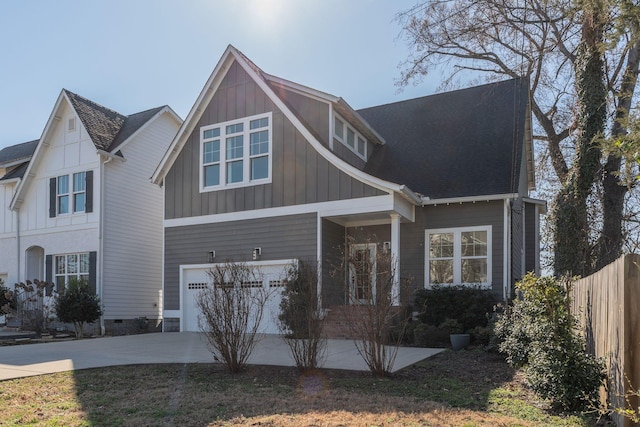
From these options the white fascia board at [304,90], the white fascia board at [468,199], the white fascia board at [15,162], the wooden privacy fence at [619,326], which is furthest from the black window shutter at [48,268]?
the wooden privacy fence at [619,326]

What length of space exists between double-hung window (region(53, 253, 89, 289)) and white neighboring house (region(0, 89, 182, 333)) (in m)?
0.04

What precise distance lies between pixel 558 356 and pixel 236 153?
1202cm

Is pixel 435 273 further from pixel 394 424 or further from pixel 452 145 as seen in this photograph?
pixel 394 424

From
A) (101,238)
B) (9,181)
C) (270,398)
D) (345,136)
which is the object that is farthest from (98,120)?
(270,398)

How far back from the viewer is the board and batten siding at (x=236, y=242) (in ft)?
47.8

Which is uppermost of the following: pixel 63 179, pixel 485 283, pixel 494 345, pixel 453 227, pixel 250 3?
pixel 250 3

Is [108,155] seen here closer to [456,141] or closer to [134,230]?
[134,230]

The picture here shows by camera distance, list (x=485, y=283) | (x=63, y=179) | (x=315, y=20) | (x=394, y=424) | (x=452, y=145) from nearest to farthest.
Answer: (x=394, y=424)
(x=315, y=20)
(x=485, y=283)
(x=452, y=145)
(x=63, y=179)

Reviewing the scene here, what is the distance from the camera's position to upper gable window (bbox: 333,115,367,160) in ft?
52.7

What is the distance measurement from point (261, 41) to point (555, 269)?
1049cm

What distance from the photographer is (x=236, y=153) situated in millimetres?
16031

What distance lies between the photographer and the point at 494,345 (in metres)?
10.4

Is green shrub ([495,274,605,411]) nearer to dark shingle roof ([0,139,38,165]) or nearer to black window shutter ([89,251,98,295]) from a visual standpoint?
black window shutter ([89,251,98,295])

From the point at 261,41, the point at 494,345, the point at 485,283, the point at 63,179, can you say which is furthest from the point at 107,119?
the point at 494,345
